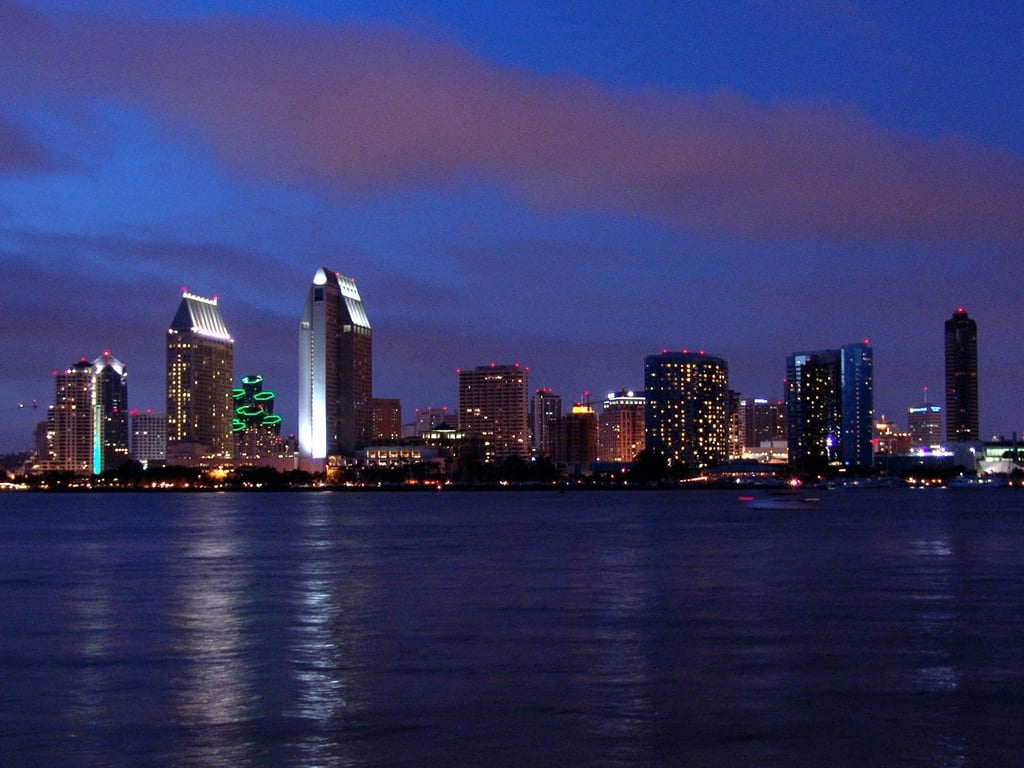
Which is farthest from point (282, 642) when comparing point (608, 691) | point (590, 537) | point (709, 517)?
point (709, 517)

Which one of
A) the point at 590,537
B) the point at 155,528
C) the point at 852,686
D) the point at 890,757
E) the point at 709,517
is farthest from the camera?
the point at 709,517

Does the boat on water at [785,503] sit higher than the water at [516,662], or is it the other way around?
the water at [516,662]

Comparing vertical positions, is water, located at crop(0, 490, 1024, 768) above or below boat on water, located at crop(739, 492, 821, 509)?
above

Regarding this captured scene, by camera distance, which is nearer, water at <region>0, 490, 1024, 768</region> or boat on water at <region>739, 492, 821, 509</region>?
water at <region>0, 490, 1024, 768</region>

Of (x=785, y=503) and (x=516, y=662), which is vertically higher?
(x=516, y=662)

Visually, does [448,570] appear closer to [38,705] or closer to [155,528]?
[38,705]

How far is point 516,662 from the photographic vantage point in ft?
85.5

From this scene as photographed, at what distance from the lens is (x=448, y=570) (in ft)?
167

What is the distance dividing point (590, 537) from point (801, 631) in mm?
47749

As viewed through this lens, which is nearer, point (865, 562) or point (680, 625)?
point (680, 625)

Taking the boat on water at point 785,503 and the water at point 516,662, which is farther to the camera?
the boat on water at point 785,503

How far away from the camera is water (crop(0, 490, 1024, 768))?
18672 millimetres

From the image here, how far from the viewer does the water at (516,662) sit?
18672mm

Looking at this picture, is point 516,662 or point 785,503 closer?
point 516,662
